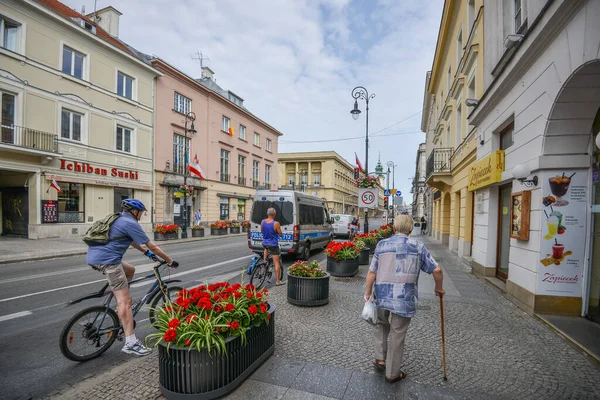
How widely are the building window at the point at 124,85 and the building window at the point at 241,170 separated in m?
15.7

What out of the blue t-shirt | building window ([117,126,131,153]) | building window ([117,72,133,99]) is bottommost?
the blue t-shirt

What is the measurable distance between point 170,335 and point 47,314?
13.6 ft

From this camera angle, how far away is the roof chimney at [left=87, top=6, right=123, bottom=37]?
83.0 feet

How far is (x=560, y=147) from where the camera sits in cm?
523

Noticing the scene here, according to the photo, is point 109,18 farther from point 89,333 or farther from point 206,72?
point 89,333

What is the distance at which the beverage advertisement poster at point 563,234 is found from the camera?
508cm

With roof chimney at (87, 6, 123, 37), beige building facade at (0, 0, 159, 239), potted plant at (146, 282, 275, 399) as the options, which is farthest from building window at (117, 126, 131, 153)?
potted plant at (146, 282, 275, 399)

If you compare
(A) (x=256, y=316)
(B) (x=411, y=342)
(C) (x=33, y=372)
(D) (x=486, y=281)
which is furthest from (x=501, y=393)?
(D) (x=486, y=281)

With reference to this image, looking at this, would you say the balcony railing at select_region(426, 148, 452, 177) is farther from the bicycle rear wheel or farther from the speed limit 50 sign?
the bicycle rear wheel

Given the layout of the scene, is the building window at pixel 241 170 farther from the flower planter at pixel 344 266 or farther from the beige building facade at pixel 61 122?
the flower planter at pixel 344 266

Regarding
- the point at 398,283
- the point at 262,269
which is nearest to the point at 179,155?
the point at 262,269

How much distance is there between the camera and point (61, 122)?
17844mm

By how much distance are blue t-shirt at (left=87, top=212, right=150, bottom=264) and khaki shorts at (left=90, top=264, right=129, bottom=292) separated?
59mm

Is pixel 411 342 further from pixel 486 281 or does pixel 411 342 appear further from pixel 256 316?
pixel 486 281
